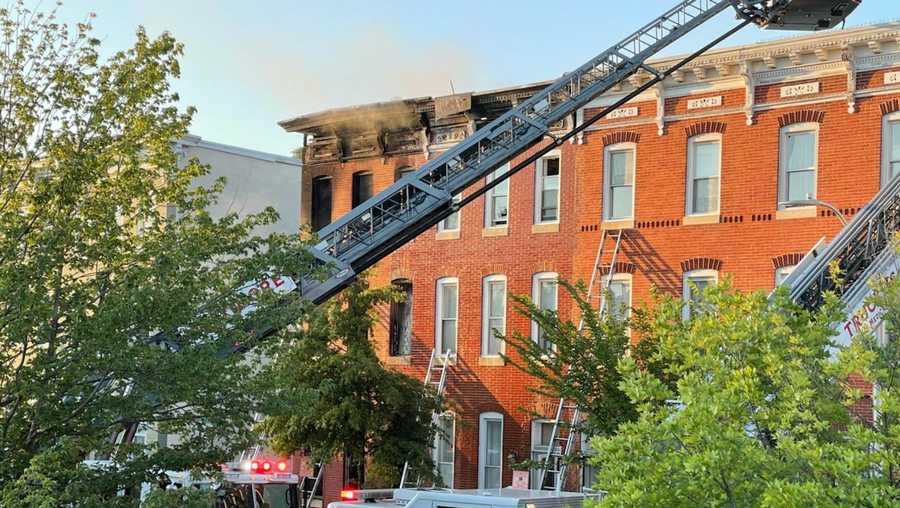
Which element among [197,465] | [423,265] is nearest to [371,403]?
[423,265]

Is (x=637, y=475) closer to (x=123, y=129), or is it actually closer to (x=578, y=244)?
(x=123, y=129)

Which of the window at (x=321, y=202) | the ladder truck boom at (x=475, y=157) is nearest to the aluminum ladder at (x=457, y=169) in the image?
the ladder truck boom at (x=475, y=157)

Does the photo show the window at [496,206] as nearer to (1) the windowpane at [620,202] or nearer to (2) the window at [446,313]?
(2) the window at [446,313]

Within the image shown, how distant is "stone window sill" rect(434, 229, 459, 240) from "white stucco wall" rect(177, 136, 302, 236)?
631 centimetres

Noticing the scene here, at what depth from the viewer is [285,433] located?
2756 centimetres

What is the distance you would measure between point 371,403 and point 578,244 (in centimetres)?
→ 573

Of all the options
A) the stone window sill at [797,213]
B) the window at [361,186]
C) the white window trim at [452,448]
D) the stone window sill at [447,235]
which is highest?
the window at [361,186]

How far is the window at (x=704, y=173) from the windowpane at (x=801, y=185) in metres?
1.56

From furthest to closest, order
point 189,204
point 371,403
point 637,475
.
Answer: point 371,403 < point 189,204 < point 637,475

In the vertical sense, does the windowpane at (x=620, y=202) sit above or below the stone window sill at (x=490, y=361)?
above

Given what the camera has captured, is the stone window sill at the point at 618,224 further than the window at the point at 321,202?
No

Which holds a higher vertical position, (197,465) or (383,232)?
(383,232)

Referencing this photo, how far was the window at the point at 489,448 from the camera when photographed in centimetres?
3053

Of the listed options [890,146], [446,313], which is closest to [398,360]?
[446,313]
